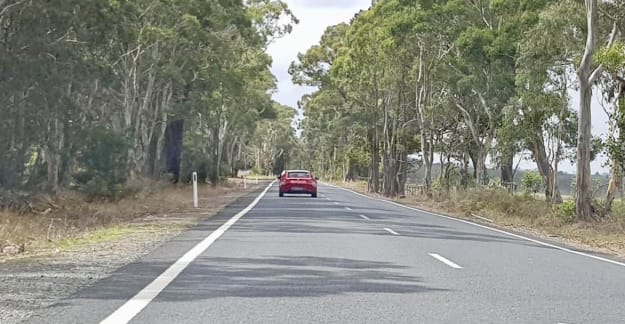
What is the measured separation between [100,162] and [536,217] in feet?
53.0

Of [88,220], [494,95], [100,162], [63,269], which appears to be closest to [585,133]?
[494,95]

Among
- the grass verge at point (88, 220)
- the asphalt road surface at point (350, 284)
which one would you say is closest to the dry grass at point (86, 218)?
the grass verge at point (88, 220)

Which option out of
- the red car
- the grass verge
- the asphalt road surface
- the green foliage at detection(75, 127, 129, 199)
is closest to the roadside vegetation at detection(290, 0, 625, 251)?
the red car

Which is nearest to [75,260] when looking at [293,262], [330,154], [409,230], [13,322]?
[293,262]

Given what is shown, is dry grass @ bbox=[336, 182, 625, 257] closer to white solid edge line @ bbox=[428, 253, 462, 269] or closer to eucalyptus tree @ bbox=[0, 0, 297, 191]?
white solid edge line @ bbox=[428, 253, 462, 269]

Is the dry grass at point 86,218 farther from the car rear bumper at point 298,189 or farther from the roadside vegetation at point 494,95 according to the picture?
the roadside vegetation at point 494,95

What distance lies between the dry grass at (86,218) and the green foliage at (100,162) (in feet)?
1.65

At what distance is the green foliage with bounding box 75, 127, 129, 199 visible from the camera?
1302 inches

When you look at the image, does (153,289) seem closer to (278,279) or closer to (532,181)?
(278,279)

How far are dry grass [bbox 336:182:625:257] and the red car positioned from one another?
5738 mm

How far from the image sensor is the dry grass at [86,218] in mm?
17869

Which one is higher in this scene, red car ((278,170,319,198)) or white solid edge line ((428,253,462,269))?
red car ((278,170,319,198))

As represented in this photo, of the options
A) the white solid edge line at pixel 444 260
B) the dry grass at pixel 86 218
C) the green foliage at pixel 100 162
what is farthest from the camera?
the green foliage at pixel 100 162

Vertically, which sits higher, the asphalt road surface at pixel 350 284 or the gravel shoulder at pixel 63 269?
the asphalt road surface at pixel 350 284
